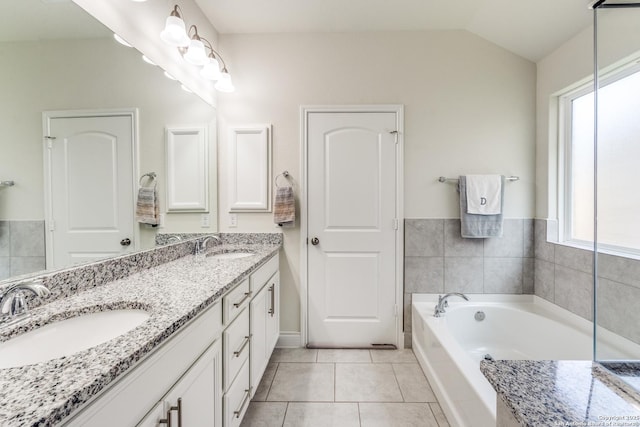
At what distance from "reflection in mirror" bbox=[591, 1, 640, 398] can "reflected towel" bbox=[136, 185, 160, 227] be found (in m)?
2.08

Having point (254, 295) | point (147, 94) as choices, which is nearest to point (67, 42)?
point (147, 94)

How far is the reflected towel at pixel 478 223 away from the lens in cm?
219

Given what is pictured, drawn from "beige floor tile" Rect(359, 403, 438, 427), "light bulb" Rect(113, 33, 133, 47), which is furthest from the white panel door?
"light bulb" Rect(113, 33, 133, 47)

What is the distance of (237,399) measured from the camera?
1349 mm

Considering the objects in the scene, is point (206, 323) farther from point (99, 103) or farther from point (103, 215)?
point (99, 103)

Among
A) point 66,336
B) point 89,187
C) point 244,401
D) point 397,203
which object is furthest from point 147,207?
point 397,203

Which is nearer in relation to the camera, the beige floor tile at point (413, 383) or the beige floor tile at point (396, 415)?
the beige floor tile at point (396, 415)

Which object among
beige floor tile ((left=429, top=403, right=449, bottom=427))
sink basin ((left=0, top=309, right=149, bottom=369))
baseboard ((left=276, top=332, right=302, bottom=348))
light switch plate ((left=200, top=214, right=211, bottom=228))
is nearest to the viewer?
sink basin ((left=0, top=309, right=149, bottom=369))

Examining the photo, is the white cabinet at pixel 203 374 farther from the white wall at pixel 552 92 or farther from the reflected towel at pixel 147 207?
the white wall at pixel 552 92

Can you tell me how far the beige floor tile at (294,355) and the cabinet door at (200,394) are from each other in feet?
3.47

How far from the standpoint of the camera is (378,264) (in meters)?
2.32

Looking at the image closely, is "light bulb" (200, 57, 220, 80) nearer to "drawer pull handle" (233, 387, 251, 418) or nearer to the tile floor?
"drawer pull handle" (233, 387, 251, 418)

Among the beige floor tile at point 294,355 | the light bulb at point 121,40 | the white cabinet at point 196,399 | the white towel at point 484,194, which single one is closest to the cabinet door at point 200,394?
the white cabinet at point 196,399

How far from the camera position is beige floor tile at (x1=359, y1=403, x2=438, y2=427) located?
155cm
